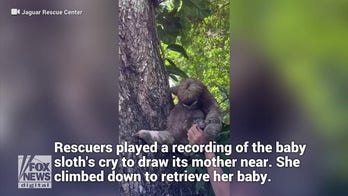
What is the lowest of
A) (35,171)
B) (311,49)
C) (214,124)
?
(35,171)

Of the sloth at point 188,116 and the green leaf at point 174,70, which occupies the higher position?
the green leaf at point 174,70

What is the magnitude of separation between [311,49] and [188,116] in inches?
26.1

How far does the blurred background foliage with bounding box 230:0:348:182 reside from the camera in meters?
2.78

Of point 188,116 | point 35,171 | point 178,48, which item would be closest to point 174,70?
point 178,48

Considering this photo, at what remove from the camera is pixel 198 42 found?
2.82 metres

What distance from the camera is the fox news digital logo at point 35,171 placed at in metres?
2.83

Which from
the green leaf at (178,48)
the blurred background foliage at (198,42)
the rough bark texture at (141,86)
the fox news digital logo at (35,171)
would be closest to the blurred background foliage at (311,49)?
the blurred background foliage at (198,42)

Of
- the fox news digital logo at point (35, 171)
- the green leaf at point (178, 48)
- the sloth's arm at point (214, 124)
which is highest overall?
the green leaf at point (178, 48)

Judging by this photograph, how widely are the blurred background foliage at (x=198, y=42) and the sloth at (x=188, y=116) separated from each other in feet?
0.11

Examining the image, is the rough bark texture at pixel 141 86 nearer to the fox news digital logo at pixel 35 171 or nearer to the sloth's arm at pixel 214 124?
the sloth's arm at pixel 214 124

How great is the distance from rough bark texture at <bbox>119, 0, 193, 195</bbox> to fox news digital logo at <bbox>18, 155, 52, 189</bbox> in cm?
36

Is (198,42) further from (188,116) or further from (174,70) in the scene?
(188,116)

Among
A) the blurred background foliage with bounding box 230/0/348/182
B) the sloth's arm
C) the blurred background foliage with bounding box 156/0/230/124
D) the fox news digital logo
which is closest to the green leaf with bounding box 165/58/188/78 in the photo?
the blurred background foliage with bounding box 156/0/230/124

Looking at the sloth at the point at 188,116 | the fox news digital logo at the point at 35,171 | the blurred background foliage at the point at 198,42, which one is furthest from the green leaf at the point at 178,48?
the fox news digital logo at the point at 35,171
